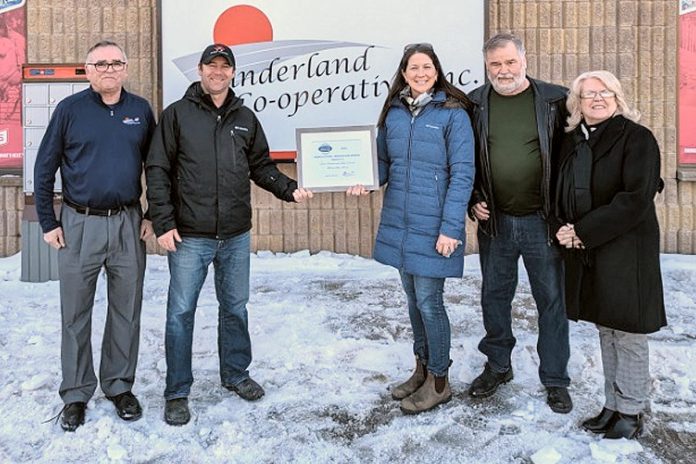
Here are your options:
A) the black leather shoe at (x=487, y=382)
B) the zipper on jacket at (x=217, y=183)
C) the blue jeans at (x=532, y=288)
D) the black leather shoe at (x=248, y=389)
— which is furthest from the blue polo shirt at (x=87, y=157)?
the black leather shoe at (x=487, y=382)

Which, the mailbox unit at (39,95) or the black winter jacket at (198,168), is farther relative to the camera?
the mailbox unit at (39,95)

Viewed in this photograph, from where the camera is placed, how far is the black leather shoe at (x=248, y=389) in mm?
3280

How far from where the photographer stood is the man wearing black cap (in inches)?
118

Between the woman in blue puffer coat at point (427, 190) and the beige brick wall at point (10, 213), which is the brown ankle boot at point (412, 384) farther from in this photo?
the beige brick wall at point (10, 213)

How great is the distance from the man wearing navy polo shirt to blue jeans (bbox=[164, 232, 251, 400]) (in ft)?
0.75

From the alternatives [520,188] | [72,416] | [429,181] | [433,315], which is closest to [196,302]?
[72,416]

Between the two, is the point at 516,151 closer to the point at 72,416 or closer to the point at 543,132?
the point at 543,132

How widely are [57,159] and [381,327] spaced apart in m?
2.48

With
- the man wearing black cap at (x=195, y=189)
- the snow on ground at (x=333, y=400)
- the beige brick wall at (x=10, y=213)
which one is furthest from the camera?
the beige brick wall at (x=10, y=213)

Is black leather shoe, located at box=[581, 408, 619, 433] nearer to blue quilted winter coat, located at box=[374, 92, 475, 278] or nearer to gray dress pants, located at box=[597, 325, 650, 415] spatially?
gray dress pants, located at box=[597, 325, 650, 415]

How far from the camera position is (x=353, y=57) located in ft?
20.9

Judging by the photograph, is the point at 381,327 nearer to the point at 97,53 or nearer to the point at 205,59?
the point at 205,59

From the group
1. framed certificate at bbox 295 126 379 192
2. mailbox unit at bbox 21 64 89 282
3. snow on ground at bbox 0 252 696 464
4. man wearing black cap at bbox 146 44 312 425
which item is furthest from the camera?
mailbox unit at bbox 21 64 89 282

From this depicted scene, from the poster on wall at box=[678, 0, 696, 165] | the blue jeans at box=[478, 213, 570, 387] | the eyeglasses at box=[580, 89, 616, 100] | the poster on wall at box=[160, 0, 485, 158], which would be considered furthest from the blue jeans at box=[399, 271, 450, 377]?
the poster on wall at box=[678, 0, 696, 165]
